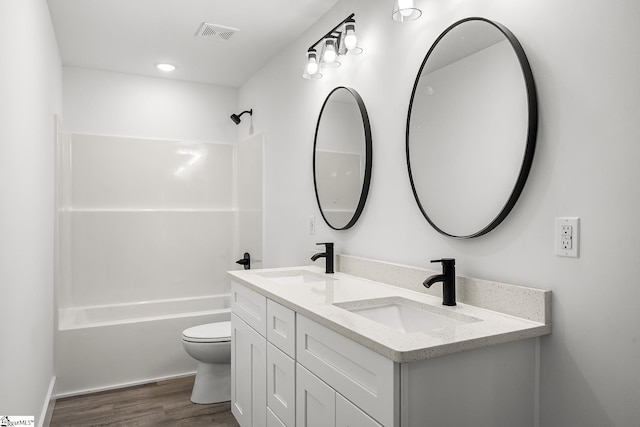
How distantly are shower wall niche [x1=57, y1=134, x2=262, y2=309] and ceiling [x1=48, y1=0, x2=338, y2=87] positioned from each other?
645mm

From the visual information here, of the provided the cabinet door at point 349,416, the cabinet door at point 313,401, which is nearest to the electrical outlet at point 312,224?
the cabinet door at point 313,401

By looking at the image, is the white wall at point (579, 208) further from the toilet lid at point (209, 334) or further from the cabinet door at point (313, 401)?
the toilet lid at point (209, 334)

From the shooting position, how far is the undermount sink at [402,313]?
61.8 inches

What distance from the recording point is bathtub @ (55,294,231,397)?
3.16 meters

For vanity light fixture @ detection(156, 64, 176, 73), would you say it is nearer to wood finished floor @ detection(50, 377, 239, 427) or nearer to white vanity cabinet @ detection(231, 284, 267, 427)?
white vanity cabinet @ detection(231, 284, 267, 427)

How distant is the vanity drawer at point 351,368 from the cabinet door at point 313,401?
0.03 meters

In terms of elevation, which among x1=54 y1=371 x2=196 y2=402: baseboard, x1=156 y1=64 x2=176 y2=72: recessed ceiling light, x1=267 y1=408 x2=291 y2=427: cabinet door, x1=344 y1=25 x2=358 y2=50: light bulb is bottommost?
x1=54 y1=371 x2=196 y2=402: baseboard

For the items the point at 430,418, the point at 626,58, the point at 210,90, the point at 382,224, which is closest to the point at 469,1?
the point at 626,58

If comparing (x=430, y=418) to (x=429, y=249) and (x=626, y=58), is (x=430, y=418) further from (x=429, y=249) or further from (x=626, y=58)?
(x=626, y=58)

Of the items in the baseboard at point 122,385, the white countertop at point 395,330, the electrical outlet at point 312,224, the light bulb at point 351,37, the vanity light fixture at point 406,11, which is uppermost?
the light bulb at point 351,37

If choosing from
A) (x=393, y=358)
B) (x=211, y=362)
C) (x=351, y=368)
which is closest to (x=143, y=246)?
(x=211, y=362)

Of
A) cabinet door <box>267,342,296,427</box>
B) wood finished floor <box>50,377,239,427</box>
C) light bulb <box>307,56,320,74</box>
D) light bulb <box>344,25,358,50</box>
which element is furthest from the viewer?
wood finished floor <box>50,377,239,427</box>

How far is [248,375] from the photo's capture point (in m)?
2.25

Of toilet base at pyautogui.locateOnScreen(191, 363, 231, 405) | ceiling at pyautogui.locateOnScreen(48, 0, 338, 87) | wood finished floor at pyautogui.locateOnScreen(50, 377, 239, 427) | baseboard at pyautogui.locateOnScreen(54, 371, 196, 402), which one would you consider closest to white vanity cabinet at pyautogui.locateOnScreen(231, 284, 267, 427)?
wood finished floor at pyautogui.locateOnScreen(50, 377, 239, 427)
